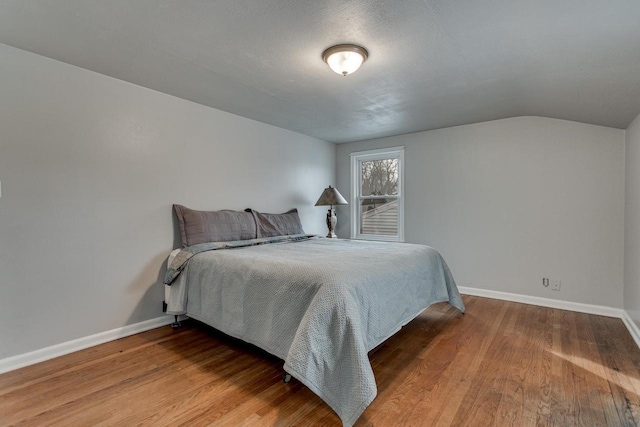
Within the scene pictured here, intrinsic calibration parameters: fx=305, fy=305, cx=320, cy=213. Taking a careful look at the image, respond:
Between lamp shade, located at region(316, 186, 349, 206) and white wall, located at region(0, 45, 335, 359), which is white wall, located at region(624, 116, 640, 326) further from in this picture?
white wall, located at region(0, 45, 335, 359)

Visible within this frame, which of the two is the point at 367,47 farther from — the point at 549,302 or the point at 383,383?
the point at 549,302

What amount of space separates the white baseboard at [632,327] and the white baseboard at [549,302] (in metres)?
0.12

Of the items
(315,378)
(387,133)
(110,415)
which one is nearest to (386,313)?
(315,378)

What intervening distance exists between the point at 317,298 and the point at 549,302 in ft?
10.0

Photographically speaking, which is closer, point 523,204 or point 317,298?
point 317,298

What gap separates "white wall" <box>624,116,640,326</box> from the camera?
2.54 m

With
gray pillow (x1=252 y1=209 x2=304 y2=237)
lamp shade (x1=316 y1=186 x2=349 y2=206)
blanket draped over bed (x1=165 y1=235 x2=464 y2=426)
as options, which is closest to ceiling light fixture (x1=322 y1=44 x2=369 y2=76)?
blanket draped over bed (x1=165 y1=235 x2=464 y2=426)

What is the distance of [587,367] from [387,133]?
3280mm

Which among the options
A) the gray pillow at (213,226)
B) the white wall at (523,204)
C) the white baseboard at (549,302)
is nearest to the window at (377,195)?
the white wall at (523,204)

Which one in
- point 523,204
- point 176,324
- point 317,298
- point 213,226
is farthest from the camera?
point 523,204

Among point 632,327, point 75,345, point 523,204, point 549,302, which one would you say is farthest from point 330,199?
point 632,327

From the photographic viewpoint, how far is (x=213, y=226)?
306 cm

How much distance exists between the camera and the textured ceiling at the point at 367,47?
1611 mm

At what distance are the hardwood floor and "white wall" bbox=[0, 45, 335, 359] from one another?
0.36 metres
